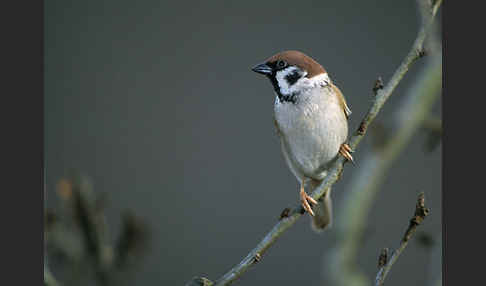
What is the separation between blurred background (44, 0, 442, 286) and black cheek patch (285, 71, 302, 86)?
2.9 inches

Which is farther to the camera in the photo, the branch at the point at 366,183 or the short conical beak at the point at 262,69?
the short conical beak at the point at 262,69

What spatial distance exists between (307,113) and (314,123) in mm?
43

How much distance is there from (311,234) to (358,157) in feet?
1.03

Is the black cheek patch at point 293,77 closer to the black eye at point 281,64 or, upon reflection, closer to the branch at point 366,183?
the black eye at point 281,64

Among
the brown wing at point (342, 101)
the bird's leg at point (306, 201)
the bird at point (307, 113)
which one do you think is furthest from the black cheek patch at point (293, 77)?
the bird's leg at point (306, 201)

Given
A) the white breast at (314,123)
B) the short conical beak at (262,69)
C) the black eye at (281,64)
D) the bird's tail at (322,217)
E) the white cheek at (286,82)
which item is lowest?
the bird's tail at (322,217)

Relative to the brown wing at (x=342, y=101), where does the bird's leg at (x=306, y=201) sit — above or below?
below

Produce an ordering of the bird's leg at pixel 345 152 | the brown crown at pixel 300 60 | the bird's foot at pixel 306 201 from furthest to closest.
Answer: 1. the brown crown at pixel 300 60
2. the bird's leg at pixel 345 152
3. the bird's foot at pixel 306 201

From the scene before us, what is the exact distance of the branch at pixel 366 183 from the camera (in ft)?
5.67

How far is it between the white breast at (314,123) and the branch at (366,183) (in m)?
0.23

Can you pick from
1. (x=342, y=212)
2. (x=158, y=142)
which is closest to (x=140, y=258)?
(x=158, y=142)

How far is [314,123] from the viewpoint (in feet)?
6.78

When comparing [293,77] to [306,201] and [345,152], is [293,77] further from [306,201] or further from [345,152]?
[306,201]

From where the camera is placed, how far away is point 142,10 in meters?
2.08
